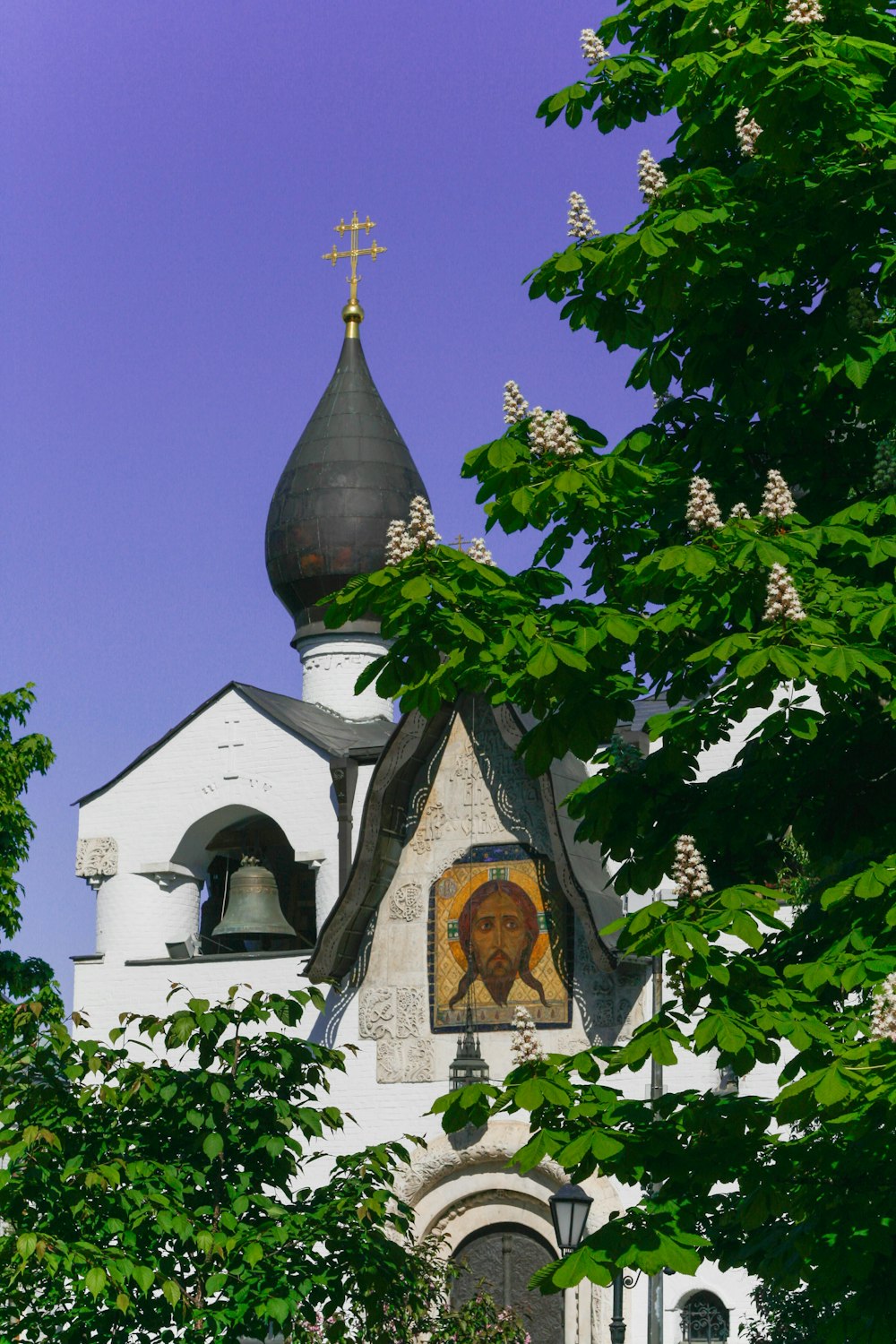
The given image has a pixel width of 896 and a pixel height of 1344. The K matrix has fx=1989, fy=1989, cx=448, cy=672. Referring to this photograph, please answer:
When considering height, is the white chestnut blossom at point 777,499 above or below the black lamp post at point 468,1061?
below

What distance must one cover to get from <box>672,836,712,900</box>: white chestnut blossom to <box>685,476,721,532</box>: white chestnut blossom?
43.8 inches

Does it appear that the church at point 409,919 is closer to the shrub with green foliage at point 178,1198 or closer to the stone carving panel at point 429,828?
the stone carving panel at point 429,828

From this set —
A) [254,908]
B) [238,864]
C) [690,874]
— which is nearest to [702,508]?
[690,874]

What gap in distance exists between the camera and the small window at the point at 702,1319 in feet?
51.4

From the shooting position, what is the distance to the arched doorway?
648 inches

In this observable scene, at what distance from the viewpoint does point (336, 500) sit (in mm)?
22453

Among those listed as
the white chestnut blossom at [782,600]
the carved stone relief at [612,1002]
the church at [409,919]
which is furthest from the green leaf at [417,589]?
the carved stone relief at [612,1002]

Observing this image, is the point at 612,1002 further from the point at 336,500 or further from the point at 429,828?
the point at 336,500

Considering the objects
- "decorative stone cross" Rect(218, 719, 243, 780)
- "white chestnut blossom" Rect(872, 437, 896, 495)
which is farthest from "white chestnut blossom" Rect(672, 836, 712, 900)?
"decorative stone cross" Rect(218, 719, 243, 780)

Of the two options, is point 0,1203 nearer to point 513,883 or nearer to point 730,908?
point 730,908

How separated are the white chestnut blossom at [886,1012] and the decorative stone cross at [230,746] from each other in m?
14.4

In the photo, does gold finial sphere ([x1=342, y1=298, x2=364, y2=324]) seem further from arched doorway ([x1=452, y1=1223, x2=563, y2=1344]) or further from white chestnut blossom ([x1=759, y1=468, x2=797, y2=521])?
white chestnut blossom ([x1=759, y1=468, x2=797, y2=521])

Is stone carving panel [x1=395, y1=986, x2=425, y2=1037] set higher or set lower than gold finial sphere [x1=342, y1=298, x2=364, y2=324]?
lower

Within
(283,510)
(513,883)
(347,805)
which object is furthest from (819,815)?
(283,510)
